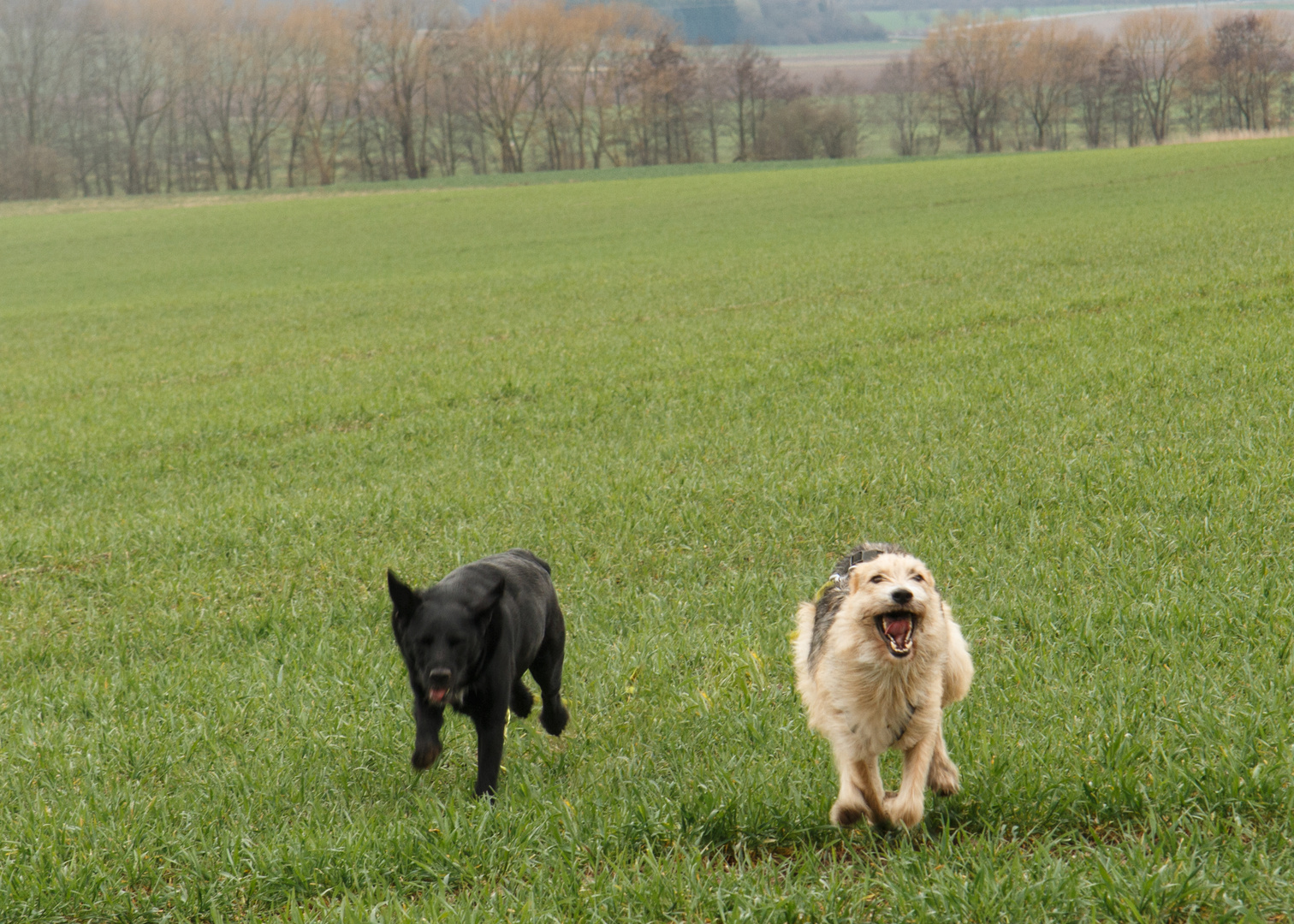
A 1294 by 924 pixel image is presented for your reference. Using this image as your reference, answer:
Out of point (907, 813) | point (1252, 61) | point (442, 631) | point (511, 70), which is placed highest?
point (511, 70)

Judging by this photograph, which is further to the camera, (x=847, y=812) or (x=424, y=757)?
(x=424, y=757)

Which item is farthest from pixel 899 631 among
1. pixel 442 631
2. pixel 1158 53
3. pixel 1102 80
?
pixel 1158 53

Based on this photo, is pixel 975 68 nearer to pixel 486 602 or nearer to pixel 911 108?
pixel 911 108

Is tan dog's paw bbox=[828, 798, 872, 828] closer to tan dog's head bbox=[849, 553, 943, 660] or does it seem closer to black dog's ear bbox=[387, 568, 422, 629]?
tan dog's head bbox=[849, 553, 943, 660]

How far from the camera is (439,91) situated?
10969cm

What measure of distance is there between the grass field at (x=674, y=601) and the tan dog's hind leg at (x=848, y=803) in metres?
0.17

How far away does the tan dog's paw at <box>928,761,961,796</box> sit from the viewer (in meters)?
3.55

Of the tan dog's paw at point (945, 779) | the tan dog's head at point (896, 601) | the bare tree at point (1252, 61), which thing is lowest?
the tan dog's paw at point (945, 779)

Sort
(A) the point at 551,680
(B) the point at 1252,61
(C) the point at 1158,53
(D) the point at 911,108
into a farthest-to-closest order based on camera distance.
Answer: (D) the point at 911,108 < (C) the point at 1158,53 < (B) the point at 1252,61 < (A) the point at 551,680

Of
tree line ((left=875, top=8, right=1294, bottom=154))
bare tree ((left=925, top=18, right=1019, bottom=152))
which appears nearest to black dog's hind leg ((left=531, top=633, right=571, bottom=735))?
bare tree ((left=925, top=18, right=1019, bottom=152))

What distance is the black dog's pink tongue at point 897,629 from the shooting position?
305cm

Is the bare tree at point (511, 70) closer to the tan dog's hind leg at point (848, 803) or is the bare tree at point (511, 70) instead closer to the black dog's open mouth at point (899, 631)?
the tan dog's hind leg at point (848, 803)

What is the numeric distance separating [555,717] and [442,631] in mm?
1214

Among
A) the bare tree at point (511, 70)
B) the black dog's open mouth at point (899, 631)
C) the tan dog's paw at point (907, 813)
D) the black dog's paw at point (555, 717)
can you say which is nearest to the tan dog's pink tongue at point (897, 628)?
the black dog's open mouth at point (899, 631)
